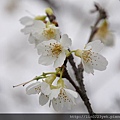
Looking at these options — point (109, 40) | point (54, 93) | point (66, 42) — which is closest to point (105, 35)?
point (109, 40)

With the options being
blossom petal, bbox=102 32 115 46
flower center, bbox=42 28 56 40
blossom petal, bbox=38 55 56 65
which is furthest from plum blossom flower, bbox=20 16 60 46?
blossom petal, bbox=102 32 115 46

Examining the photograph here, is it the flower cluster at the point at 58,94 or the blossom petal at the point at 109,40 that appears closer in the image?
the flower cluster at the point at 58,94

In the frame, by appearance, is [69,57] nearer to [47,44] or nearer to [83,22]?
[47,44]

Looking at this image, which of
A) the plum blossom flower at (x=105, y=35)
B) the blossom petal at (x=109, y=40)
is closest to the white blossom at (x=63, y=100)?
the plum blossom flower at (x=105, y=35)

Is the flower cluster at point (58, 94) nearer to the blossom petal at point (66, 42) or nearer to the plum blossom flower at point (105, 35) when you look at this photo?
the blossom petal at point (66, 42)

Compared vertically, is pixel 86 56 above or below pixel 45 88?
above

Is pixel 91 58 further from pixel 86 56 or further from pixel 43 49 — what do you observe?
pixel 43 49
